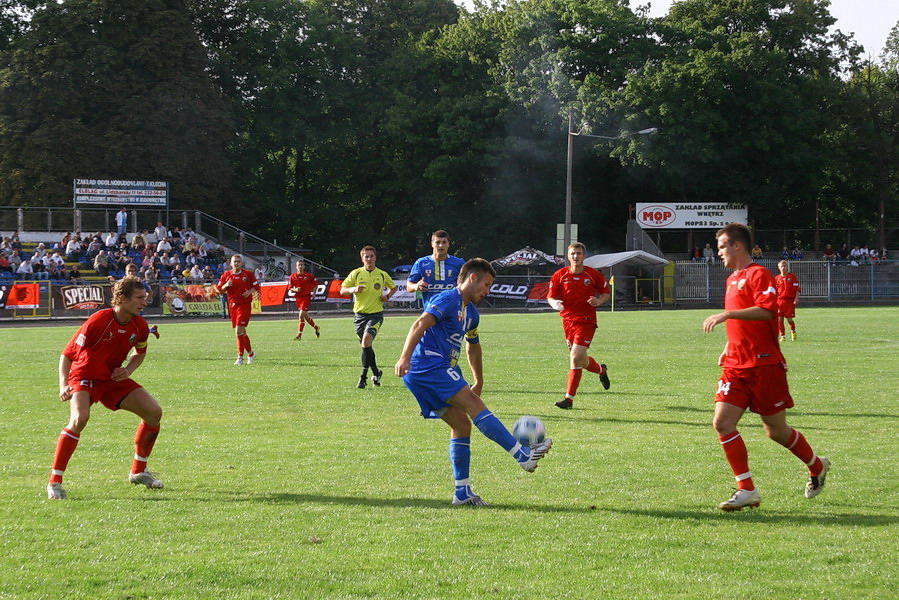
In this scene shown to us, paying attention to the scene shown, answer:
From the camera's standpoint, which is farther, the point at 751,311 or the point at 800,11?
the point at 800,11

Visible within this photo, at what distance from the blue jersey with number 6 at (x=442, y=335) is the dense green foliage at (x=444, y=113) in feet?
159

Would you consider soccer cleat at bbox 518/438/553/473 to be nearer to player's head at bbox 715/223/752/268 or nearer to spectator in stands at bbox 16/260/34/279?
player's head at bbox 715/223/752/268

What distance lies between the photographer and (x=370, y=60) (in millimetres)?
64625

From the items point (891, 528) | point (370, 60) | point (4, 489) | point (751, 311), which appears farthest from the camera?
point (370, 60)

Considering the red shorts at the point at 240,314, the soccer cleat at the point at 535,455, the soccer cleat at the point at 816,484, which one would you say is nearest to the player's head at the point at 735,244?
the soccer cleat at the point at 816,484

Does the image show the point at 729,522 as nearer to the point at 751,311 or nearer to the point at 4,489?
the point at 751,311

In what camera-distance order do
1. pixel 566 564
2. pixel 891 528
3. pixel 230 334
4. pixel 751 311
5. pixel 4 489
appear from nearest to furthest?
1. pixel 566 564
2. pixel 891 528
3. pixel 751 311
4. pixel 4 489
5. pixel 230 334

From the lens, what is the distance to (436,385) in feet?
24.3

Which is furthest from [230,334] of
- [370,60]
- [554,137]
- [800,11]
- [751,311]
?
[800,11]

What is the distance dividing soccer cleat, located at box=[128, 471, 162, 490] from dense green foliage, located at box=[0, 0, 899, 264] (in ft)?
155

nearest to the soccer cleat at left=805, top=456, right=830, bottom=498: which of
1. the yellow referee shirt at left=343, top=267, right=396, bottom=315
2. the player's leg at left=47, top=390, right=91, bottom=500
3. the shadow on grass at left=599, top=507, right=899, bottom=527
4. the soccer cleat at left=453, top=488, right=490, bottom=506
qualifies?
the shadow on grass at left=599, top=507, right=899, bottom=527

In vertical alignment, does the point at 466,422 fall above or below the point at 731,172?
below

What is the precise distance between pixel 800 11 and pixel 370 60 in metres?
26.2

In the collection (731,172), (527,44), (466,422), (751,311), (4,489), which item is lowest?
(4,489)
